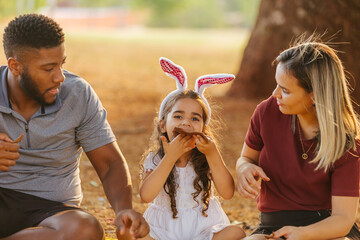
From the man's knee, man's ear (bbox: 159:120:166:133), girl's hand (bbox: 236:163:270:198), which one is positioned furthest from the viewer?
man's ear (bbox: 159:120:166:133)

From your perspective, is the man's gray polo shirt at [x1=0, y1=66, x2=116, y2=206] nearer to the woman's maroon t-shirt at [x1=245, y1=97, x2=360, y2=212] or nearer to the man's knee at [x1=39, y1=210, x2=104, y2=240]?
the man's knee at [x1=39, y1=210, x2=104, y2=240]

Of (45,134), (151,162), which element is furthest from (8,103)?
(151,162)

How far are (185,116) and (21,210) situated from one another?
1096mm

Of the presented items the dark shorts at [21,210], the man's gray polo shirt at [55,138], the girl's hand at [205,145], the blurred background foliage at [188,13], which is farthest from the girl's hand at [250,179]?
the blurred background foliage at [188,13]

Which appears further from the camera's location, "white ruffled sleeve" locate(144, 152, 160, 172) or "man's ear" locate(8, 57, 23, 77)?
"white ruffled sleeve" locate(144, 152, 160, 172)

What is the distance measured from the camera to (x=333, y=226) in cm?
301

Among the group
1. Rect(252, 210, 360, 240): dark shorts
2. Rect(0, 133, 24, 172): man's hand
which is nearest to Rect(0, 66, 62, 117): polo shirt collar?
Rect(0, 133, 24, 172): man's hand

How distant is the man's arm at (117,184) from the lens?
2939 mm

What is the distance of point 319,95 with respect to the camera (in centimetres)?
306

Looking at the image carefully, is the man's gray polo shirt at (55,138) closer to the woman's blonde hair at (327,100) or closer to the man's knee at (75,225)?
the man's knee at (75,225)

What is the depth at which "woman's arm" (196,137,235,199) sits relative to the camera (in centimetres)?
328

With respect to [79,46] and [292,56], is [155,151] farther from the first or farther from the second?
[79,46]

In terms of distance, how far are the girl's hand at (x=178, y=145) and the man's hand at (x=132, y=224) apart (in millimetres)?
466

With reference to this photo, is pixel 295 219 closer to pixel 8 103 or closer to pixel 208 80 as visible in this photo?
pixel 208 80
